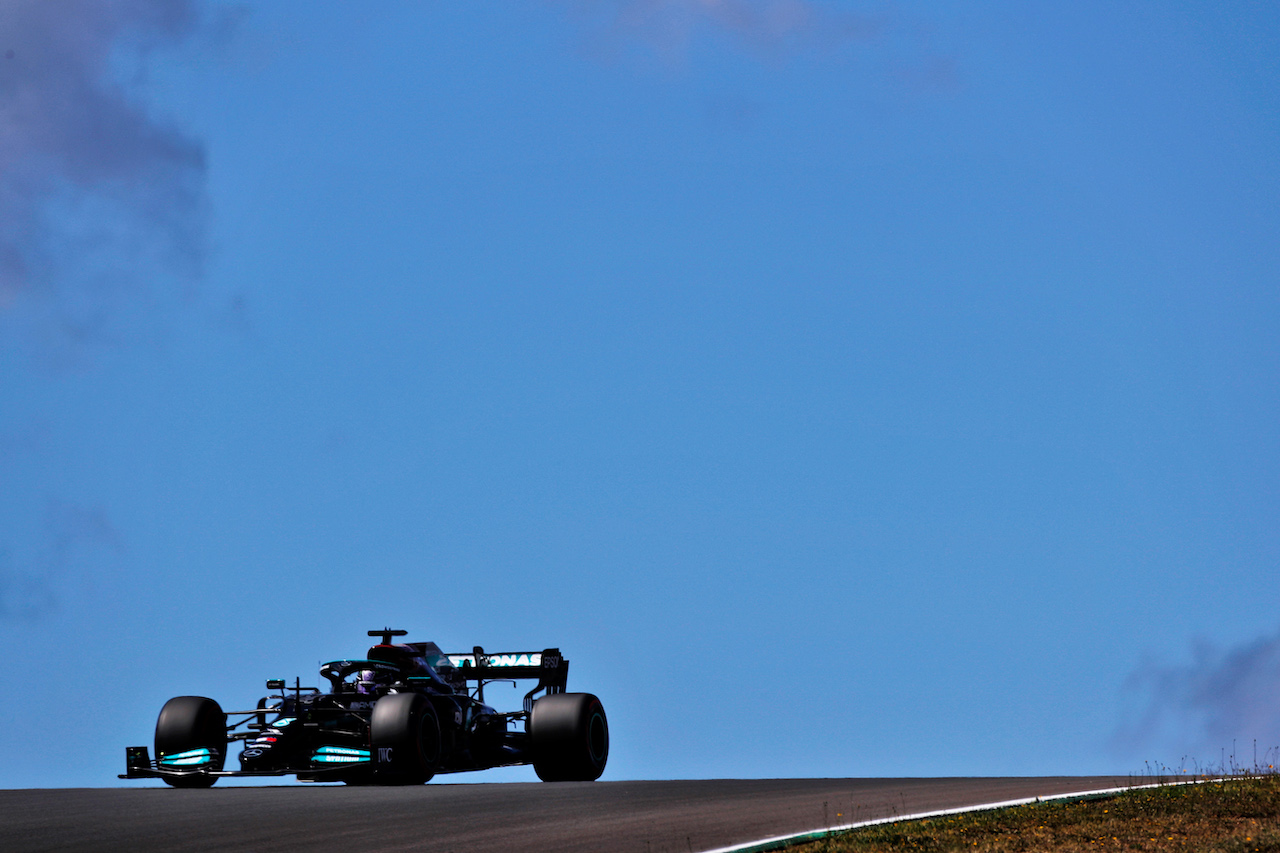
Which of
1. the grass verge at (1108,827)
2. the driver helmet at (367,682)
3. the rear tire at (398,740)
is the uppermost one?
the driver helmet at (367,682)

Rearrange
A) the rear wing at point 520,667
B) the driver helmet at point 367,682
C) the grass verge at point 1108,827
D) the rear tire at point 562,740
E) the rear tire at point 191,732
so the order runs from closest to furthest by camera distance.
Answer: the grass verge at point 1108,827 → the rear tire at point 191,732 → the driver helmet at point 367,682 → the rear tire at point 562,740 → the rear wing at point 520,667

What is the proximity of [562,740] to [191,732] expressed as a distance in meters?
5.34

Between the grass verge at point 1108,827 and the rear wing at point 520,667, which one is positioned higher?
the rear wing at point 520,667

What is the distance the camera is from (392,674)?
22.2 metres

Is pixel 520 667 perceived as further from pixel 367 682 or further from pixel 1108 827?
pixel 1108 827

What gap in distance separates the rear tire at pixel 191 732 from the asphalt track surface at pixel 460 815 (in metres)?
2.67

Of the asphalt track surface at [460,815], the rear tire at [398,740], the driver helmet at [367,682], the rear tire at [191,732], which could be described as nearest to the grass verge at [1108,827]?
the asphalt track surface at [460,815]

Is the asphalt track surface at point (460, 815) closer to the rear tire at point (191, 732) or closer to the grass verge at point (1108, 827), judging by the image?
the grass verge at point (1108, 827)

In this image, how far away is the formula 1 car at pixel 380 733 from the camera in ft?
64.4

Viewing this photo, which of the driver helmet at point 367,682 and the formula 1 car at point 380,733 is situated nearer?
the formula 1 car at point 380,733

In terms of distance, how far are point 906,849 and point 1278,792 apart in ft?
20.9

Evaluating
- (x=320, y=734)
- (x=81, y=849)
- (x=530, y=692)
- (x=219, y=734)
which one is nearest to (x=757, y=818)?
(x=81, y=849)

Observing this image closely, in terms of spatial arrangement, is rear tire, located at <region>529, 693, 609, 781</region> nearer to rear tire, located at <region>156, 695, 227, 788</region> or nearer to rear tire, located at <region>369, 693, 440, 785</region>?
rear tire, located at <region>369, 693, 440, 785</region>

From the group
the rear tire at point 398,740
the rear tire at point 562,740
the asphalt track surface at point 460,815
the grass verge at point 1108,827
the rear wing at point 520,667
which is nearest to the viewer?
the asphalt track surface at point 460,815
